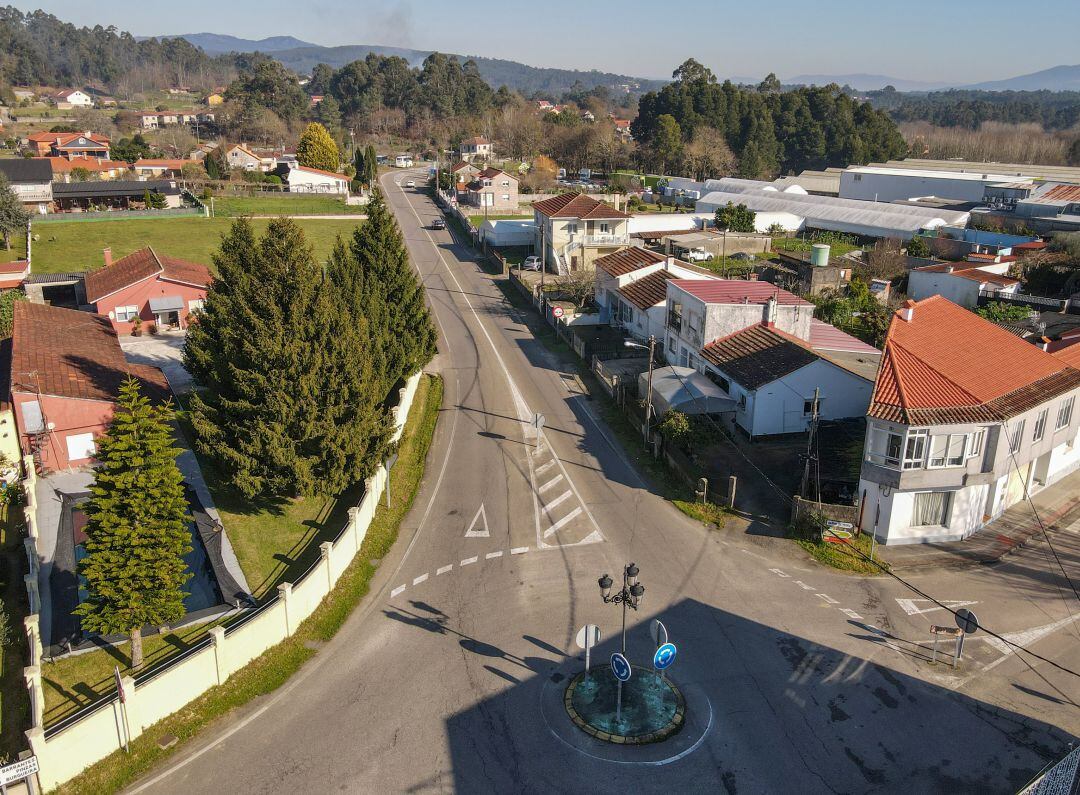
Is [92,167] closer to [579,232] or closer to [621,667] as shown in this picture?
[579,232]

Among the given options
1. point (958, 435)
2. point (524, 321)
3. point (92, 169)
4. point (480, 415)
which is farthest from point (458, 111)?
point (958, 435)

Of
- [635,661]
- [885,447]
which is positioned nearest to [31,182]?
[635,661]

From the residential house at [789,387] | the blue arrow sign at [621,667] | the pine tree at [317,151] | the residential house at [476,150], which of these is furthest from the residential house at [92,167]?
the blue arrow sign at [621,667]

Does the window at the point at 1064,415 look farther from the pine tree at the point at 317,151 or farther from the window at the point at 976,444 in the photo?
the pine tree at the point at 317,151

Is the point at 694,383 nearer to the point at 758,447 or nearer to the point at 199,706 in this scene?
the point at 758,447

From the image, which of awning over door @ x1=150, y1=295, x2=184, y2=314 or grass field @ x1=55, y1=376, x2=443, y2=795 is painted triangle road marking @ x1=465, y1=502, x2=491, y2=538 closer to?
grass field @ x1=55, y1=376, x2=443, y2=795

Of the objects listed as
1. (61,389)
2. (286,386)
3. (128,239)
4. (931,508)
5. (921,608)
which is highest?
(286,386)
